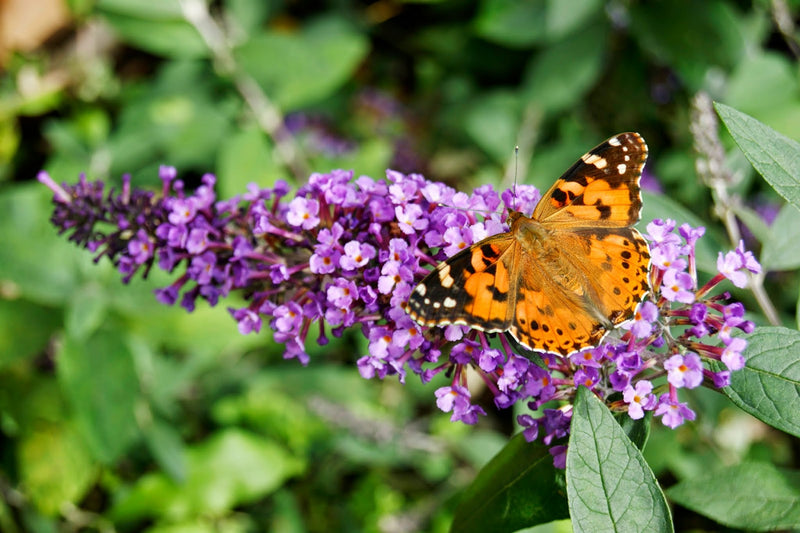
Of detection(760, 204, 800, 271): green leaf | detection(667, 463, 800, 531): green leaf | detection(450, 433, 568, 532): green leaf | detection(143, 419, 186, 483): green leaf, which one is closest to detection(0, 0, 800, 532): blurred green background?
detection(143, 419, 186, 483): green leaf

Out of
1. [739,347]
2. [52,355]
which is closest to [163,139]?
[52,355]

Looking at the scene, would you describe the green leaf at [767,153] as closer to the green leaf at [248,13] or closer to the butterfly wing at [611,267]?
the butterfly wing at [611,267]

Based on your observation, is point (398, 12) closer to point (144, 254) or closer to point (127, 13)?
point (127, 13)

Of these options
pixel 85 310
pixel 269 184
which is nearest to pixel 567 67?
pixel 269 184

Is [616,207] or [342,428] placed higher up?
[616,207]

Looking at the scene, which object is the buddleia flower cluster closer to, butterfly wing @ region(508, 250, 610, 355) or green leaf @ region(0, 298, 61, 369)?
butterfly wing @ region(508, 250, 610, 355)

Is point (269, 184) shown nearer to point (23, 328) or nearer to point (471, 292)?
point (23, 328)
